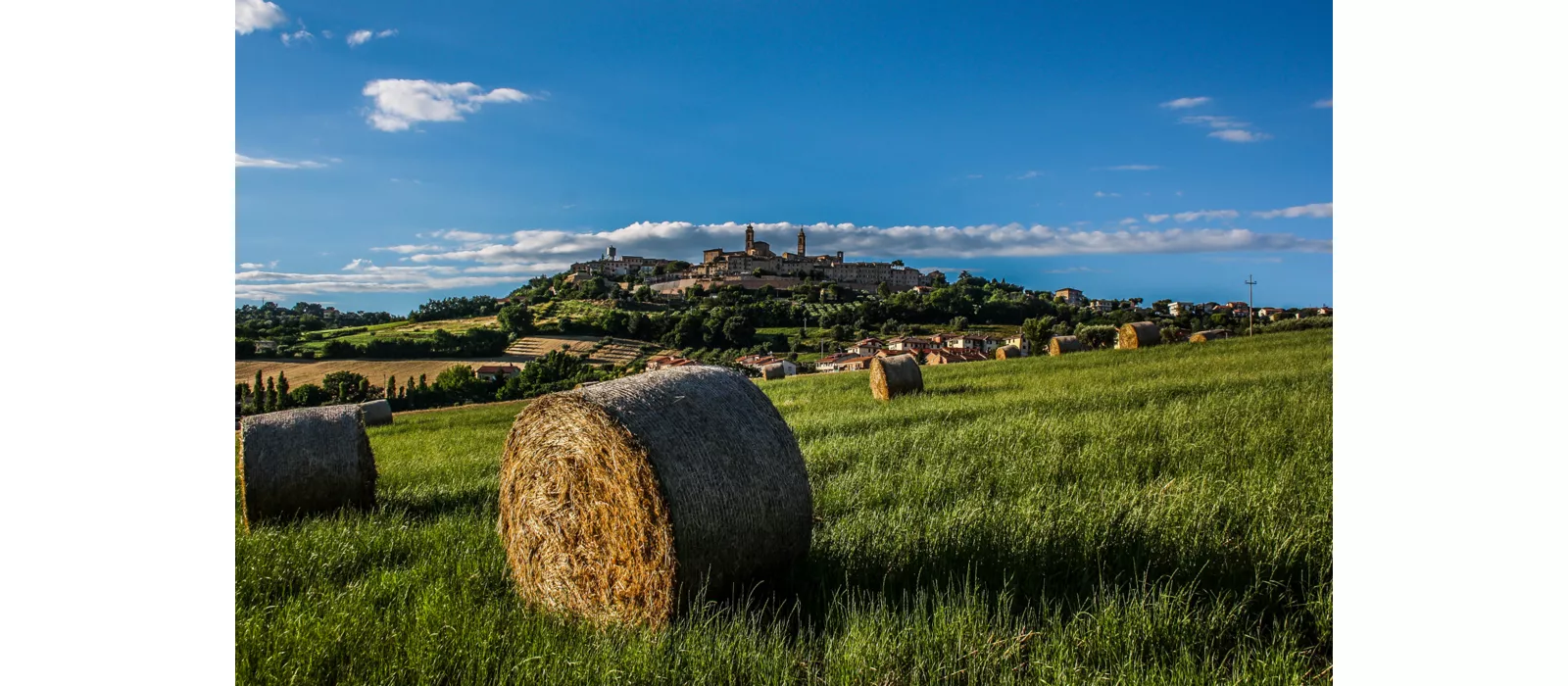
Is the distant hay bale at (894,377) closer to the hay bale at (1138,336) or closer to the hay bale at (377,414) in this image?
the hay bale at (1138,336)

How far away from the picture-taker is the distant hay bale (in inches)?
342

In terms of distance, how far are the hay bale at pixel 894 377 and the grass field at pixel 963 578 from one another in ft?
13.1

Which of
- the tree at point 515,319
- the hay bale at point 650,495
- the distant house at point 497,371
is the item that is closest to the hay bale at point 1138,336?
the tree at point 515,319

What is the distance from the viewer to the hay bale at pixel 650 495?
2.30 m

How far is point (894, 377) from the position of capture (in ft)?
28.6

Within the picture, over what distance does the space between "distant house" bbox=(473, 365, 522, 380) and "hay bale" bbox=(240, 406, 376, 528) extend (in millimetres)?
2234

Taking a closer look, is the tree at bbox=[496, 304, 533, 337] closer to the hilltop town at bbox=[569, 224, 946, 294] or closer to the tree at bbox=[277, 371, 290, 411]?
the hilltop town at bbox=[569, 224, 946, 294]

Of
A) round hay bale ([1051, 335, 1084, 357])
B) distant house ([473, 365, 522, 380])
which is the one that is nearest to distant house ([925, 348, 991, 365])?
round hay bale ([1051, 335, 1084, 357])

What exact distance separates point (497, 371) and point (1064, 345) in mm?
9902

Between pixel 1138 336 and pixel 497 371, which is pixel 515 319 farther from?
pixel 1138 336
